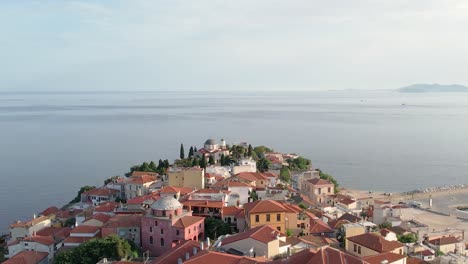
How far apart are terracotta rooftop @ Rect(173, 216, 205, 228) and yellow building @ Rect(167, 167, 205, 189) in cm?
805

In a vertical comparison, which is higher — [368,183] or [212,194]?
[212,194]

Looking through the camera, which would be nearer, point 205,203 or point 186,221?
point 186,221

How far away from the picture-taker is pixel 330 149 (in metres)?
77.6

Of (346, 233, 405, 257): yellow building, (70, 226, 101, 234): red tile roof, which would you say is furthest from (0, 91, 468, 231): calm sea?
(346, 233, 405, 257): yellow building

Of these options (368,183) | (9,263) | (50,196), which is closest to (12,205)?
(50,196)

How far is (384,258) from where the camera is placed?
687 inches

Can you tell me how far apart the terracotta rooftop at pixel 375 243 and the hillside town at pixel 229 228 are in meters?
0.04

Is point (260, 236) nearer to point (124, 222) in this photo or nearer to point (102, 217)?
point (124, 222)

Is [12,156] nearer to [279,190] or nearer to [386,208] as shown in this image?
[279,190]

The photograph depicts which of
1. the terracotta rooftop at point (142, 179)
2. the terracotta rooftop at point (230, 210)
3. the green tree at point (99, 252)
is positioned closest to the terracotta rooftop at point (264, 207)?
the terracotta rooftop at point (230, 210)

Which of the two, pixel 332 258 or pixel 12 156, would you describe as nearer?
pixel 332 258

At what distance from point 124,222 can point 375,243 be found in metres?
12.3

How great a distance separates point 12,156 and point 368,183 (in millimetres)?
50577

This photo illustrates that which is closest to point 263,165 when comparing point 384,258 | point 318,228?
point 318,228
